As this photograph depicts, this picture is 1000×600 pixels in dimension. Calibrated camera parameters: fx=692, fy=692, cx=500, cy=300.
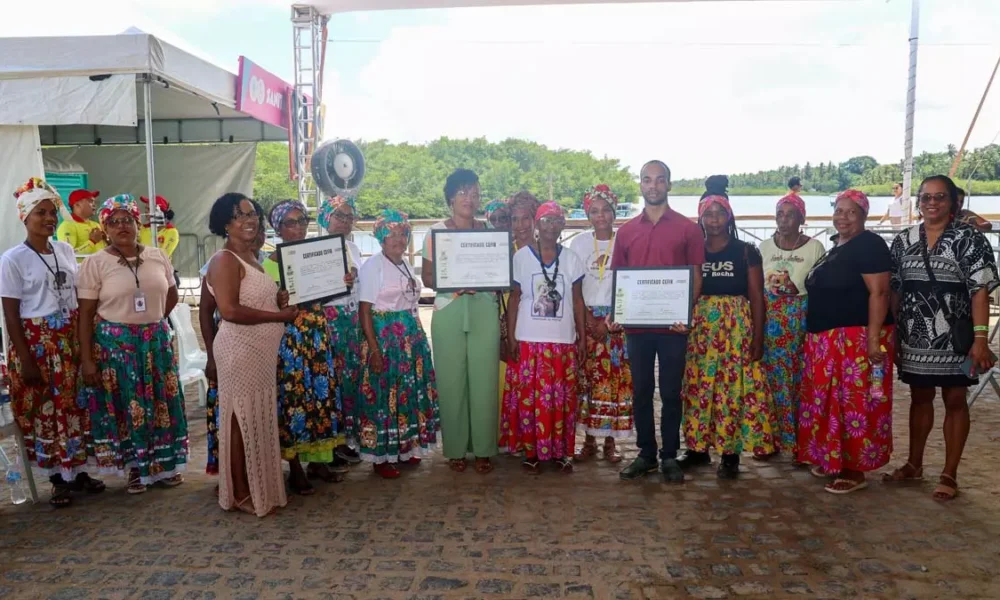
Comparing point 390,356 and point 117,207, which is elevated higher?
point 117,207

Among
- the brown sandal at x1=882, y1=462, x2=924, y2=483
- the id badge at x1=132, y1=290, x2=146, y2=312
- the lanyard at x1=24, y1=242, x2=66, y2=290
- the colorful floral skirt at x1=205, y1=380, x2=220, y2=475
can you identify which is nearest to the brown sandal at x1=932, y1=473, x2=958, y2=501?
the brown sandal at x1=882, y1=462, x2=924, y2=483

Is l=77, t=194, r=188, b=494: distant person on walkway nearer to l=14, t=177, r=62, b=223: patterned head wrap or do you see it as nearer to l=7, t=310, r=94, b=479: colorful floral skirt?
l=7, t=310, r=94, b=479: colorful floral skirt

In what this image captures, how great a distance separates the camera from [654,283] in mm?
4180

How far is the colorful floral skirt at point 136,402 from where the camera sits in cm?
414

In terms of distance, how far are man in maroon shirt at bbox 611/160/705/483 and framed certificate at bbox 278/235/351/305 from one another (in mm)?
1725

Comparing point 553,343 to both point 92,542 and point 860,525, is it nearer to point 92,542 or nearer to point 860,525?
point 860,525

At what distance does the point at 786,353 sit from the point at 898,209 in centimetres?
1210

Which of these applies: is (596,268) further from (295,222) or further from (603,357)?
(295,222)

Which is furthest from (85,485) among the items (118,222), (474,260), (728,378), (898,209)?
(898,209)

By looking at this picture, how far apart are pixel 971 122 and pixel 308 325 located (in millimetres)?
13714

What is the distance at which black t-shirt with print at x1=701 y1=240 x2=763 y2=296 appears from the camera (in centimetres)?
432

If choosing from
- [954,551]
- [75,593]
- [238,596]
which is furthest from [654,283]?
[75,593]

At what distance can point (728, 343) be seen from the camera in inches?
172

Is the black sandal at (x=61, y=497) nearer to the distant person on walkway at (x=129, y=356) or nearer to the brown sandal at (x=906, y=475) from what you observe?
the distant person on walkway at (x=129, y=356)
